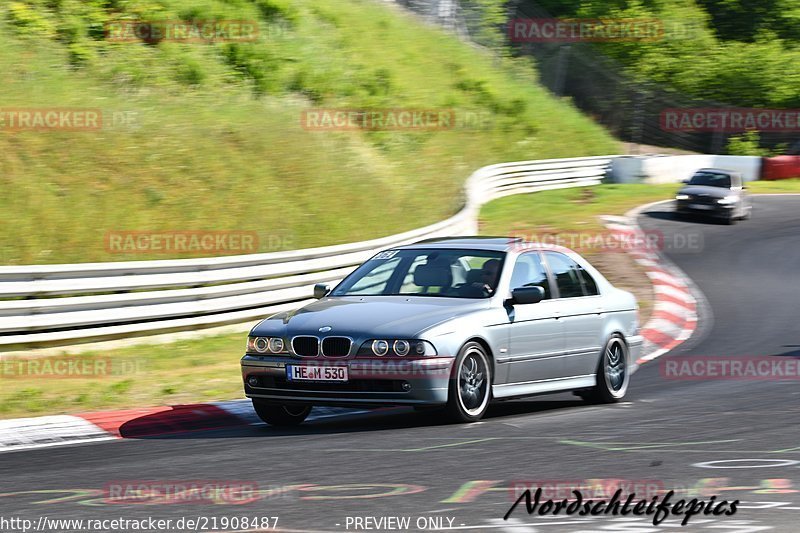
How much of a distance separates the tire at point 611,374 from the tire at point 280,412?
2749 millimetres

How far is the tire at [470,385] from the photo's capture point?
28.9ft

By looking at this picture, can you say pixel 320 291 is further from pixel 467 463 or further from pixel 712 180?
pixel 712 180

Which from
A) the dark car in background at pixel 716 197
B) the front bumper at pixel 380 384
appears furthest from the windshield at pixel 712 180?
the front bumper at pixel 380 384

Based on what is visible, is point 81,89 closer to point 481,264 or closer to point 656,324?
point 656,324

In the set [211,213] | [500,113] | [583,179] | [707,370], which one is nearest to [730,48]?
[500,113]

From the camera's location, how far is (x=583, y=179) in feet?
124

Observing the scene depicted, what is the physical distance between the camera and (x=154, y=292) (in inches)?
546

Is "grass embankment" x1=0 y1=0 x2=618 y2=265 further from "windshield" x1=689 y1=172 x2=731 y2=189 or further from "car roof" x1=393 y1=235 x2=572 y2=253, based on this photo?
"car roof" x1=393 y1=235 x2=572 y2=253

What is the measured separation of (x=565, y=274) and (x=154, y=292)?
213 inches

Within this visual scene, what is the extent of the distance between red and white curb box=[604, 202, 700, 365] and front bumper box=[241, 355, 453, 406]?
3375 mm

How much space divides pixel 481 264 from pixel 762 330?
321 inches

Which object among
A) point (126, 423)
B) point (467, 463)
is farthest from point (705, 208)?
point (467, 463)

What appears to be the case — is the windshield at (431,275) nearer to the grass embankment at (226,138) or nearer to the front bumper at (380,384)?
the front bumper at (380,384)

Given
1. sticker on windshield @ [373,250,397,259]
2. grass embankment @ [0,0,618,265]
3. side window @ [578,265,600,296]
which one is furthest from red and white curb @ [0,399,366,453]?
grass embankment @ [0,0,618,265]
